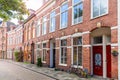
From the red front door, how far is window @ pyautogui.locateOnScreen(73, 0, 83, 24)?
10.2 feet

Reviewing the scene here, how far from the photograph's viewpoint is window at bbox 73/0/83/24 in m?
16.1

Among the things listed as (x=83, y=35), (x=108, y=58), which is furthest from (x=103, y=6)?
(x=108, y=58)

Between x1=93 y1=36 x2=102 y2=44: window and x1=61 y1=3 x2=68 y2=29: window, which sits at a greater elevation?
x1=61 y1=3 x2=68 y2=29: window

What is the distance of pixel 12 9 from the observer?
13.5 metres

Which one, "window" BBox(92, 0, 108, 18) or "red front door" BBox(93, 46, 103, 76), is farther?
"red front door" BBox(93, 46, 103, 76)

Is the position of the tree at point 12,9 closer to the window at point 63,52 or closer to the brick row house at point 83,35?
the brick row house at point 83,35

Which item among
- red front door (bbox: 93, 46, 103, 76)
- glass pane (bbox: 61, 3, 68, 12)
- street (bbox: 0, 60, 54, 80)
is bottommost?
street (bbox: 0, 60, 54, 80)

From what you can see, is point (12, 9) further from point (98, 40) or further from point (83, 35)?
point (98, 40)

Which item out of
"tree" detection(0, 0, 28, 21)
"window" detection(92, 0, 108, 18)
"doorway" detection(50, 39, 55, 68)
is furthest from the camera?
"doorway" detection(50, 39, 55, 68)

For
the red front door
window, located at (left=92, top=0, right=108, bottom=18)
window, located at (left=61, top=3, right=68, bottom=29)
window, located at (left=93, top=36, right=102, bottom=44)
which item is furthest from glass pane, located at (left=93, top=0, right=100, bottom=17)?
window, located at (left=61, top=3, right=68, bottom=29)

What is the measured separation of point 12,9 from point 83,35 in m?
5.54

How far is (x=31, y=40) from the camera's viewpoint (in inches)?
1223

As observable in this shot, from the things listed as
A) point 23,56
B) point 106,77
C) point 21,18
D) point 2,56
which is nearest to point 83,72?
point 106,77

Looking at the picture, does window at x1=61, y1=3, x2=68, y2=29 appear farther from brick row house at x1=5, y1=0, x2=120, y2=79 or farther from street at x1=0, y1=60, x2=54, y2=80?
street at x1=0, y1=60, x2=54, y2=80
